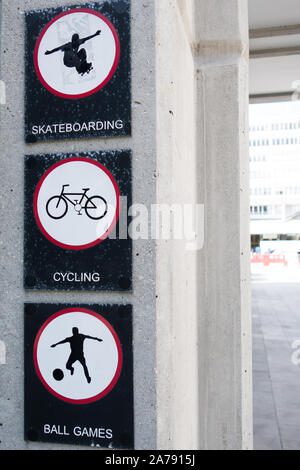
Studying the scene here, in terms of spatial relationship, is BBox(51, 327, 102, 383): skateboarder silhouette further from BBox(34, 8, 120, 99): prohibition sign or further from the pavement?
the pavement

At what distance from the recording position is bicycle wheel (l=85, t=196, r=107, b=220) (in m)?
1.88

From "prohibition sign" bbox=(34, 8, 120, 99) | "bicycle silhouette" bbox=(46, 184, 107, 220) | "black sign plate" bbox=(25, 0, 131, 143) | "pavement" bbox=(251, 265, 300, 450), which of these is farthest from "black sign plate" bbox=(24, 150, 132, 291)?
"pavement" bbox=(251, 265, 300, 450)

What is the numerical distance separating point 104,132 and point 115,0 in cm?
55

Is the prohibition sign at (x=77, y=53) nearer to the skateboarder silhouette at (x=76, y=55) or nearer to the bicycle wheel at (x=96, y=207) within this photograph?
the skateboarder silhouette at (x=76, y=55)

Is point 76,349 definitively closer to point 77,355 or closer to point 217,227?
point 77,355

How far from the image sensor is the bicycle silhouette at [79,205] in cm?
188

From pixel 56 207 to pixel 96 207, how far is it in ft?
0.59

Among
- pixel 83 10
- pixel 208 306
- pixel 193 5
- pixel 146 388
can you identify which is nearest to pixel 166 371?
pixel 146 388

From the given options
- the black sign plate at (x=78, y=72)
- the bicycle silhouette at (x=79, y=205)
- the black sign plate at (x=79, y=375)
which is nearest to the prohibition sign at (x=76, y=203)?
the bicycle silhouette at (x=79, y=205)

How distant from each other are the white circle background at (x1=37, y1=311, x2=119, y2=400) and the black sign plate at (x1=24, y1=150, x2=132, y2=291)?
0.15 meters

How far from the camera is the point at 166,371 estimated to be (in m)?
1.89

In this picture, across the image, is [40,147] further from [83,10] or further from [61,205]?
[83,10]

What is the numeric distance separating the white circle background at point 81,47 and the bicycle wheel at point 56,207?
1.50 ft

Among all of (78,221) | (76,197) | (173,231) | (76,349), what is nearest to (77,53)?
(76,197)
